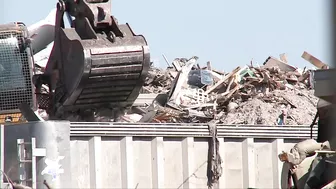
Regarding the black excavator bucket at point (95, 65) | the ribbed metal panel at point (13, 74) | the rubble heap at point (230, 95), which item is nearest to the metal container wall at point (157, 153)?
the rubble heap at point (230, 95)

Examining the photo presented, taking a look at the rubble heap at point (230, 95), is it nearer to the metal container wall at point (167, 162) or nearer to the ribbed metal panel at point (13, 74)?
the ribbed metal panel at point (13, 74)

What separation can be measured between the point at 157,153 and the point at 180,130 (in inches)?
10.5

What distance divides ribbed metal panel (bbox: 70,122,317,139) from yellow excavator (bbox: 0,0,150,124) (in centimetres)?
155

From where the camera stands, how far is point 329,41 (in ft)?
5.92

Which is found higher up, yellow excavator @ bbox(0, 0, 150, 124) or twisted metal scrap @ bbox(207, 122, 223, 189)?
yellow excavator @ bbox(0, 0, 150, 124)

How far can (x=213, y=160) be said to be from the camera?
5.80 metres

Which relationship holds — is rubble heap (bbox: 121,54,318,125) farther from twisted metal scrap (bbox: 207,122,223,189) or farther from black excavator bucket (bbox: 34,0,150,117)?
twisted metal scrap (bbox: 207,122,223,189)

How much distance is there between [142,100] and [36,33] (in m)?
1.34

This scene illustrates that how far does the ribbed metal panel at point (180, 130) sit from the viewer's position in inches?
214

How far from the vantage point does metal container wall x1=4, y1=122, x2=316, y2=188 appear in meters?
5.16

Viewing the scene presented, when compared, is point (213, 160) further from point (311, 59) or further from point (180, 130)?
point (311, 59)

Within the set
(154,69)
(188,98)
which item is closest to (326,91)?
(188,98)

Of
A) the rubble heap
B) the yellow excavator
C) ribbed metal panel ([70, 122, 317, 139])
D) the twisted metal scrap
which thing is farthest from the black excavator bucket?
the twisted metal scrap

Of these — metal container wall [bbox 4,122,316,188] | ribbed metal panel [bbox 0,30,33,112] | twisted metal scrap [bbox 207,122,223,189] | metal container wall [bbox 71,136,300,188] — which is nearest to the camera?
metal container wall [bbox 4,122,316,188]
